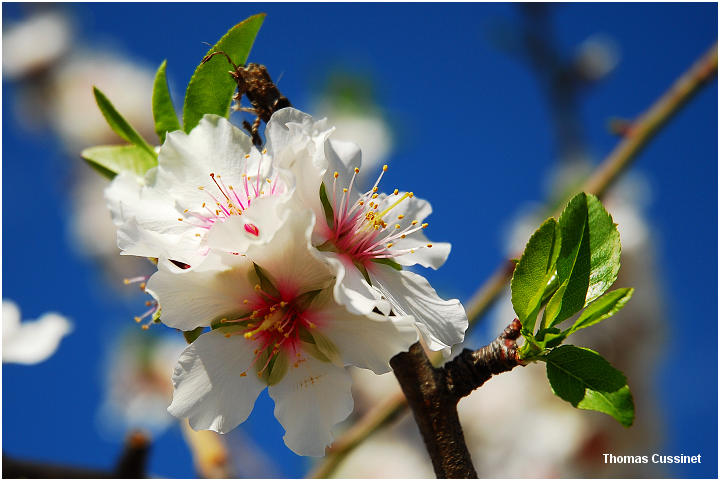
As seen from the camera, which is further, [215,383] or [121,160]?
[121,160]

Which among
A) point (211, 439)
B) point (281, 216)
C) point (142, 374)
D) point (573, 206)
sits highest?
point (573, 206)

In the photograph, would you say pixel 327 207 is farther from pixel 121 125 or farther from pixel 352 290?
pixel 121 125

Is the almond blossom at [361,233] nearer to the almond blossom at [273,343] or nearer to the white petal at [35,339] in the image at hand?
the almond blossom at [273,343]

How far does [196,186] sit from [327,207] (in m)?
0.15

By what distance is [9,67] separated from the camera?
3721 mm

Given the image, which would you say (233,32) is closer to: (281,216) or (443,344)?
(281,216)

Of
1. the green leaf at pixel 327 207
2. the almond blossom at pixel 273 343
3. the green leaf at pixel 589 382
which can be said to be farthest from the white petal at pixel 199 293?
the green leaf at pixel 589 382

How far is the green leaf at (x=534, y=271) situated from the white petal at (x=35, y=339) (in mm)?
691

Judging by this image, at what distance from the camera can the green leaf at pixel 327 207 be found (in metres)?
0.68

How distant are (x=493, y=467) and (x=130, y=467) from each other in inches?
92.5

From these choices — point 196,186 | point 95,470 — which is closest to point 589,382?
point 196,186

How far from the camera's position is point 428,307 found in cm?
67

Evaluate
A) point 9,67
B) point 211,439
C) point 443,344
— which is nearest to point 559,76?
point 211,439

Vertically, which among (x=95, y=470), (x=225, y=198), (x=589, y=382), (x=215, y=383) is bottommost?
(x=95, y=470)
